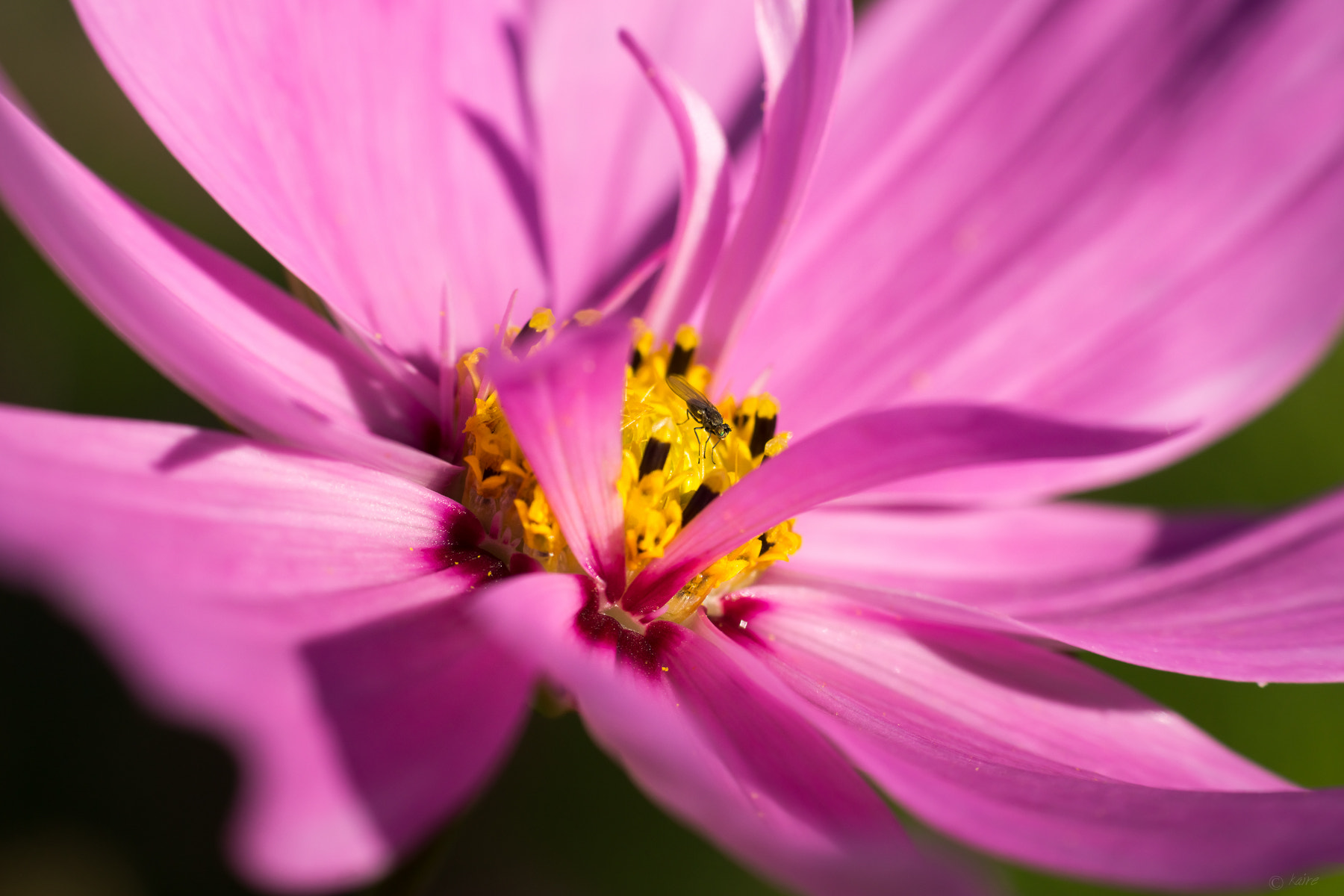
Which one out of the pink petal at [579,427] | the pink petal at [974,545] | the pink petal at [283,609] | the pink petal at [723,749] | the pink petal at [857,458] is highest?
the pink petal at [974,545]

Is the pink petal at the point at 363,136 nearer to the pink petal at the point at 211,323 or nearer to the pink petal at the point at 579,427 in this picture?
the pink petal at the point at 211,323

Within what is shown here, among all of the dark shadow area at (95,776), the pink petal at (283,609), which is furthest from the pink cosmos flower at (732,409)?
the dark shadow area at (95,776)

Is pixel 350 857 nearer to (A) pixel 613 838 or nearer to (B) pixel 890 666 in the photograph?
(B) pixel 890 666

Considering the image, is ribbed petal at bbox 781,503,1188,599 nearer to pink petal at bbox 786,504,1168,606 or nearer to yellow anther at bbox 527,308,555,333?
pink petal at bbox 786,504,1168,606

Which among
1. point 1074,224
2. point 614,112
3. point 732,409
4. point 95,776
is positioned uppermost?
point 1074,224

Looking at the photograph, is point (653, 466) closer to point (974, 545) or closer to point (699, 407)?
point (699, 407)

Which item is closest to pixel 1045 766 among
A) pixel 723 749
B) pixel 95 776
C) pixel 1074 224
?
pixel 723 749
